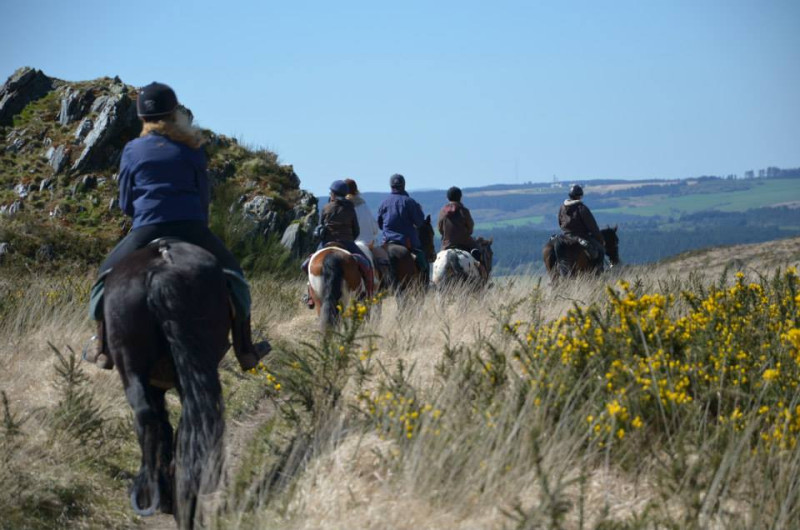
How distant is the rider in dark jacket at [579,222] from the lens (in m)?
19.0

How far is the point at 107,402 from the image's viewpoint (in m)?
8.73

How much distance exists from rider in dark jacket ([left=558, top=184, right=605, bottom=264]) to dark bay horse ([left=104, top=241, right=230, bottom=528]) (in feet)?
43.4

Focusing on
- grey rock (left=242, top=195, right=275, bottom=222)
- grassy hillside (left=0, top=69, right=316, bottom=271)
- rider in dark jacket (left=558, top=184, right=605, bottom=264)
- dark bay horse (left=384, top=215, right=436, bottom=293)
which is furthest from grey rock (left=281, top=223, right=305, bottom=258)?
dark bay horse (left=384, top=215, right=436, bottom=293)

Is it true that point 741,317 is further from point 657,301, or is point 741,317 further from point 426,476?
point 426,476

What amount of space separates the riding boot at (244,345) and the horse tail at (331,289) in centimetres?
426

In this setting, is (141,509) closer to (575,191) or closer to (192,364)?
(192,364)

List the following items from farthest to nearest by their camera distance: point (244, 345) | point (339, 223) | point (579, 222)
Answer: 1. point (579, 222)
2. point (339, 223)
3. point (244, 345)

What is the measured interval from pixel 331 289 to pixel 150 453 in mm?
5792

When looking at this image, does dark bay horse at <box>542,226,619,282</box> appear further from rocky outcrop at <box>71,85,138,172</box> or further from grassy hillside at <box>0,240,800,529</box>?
rocky outcrop at <box>71,85,138,172</box>

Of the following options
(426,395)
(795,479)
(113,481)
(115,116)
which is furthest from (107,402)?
(115,116)

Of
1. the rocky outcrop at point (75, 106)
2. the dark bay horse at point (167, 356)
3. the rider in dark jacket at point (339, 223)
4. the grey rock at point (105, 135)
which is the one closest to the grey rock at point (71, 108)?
the rocky outcrop at point (75, 106)

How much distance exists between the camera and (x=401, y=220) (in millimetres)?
16297

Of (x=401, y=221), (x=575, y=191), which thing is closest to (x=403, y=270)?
(x=401, y=221)

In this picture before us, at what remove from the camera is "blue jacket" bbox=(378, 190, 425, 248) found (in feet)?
53.4
